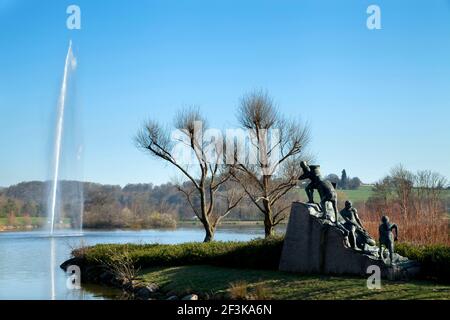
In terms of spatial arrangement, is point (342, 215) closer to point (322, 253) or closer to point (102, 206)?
point (322, 253)

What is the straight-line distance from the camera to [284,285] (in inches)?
459

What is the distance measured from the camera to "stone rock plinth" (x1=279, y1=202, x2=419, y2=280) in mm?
11883

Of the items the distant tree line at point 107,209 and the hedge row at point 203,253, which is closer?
the hedge row at point 203,253

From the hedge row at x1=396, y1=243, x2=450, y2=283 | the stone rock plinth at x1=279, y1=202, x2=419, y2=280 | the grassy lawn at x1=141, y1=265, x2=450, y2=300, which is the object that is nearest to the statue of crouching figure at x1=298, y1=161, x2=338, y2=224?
the stone rock plinth at x1=279, y1=202, x2=419, y2=280

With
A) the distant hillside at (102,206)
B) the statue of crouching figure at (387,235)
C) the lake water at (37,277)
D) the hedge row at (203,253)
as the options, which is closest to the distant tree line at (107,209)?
the distant hillside at (102,206)

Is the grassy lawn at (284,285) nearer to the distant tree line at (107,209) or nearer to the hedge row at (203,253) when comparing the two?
the hedge row at (203,253)

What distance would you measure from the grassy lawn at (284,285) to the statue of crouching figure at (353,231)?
1157mm

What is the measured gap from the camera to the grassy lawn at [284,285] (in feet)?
33.2

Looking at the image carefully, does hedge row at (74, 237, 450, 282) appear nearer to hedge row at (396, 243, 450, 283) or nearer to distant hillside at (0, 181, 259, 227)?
hedge row at (396, 243, 450, 283)

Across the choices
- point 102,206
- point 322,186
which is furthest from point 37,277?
point 102,206

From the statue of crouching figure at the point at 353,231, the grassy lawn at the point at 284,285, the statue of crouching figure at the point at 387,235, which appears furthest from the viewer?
the statue of crouching figure at the point at 353,231
